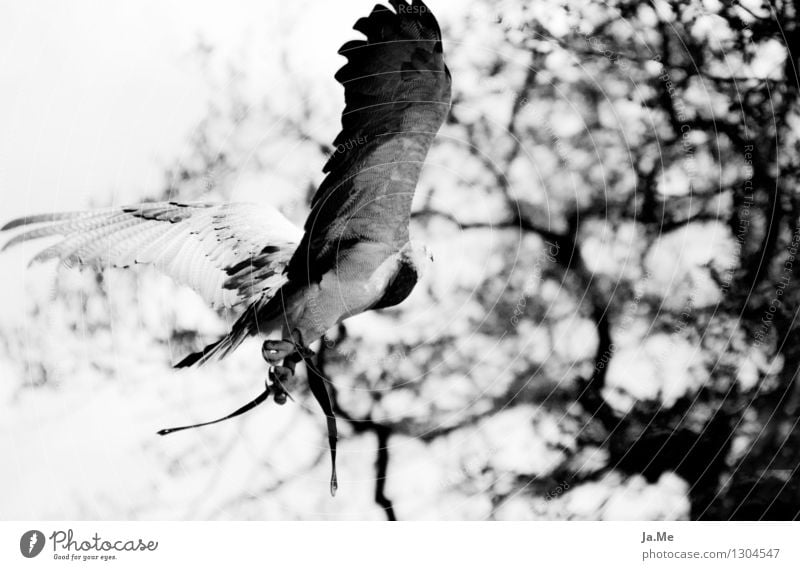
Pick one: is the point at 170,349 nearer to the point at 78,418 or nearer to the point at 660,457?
the point at 78,418

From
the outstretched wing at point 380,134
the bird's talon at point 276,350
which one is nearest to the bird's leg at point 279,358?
the bird's talon at point 276,350

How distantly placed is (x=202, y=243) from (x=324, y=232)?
0.22 metres

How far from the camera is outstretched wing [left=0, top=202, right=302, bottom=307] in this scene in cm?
146

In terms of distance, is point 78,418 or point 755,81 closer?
point 78,418

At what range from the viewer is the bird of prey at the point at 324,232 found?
142cm

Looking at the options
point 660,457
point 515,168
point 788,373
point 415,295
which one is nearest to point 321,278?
point 415,295

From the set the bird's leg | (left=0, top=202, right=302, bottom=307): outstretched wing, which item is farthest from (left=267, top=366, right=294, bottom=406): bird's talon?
(left=0, top=202, right=302, bottom=307): outstretched wing

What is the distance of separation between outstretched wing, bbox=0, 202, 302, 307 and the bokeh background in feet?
0.10

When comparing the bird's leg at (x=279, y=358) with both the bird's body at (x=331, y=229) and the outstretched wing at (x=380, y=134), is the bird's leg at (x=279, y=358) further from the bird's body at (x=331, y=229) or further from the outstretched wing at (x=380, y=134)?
the outstretched wing at (x=380, y=134)

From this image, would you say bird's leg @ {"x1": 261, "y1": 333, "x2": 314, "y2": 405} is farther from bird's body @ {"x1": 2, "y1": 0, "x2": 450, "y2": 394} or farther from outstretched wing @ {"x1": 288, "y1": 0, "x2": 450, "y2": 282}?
outstretched wing @ {"x1": 288, "y1": 0, "x2": 450, "y2": 282}

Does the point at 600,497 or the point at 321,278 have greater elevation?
the point at 321,278

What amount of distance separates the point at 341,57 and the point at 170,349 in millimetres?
616

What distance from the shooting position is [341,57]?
146cm

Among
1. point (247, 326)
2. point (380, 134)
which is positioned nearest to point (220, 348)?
point (247, 326)
